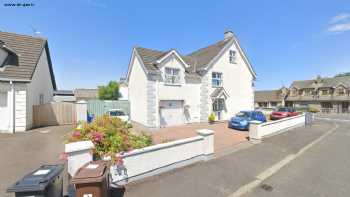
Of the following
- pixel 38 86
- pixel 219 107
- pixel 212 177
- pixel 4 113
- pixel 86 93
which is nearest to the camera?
pixel 212 177

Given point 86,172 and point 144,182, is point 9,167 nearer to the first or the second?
point 86,172

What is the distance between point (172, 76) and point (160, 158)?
995 cm

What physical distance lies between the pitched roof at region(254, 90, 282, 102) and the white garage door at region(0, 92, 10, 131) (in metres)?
57.2

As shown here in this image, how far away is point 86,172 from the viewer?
3322mm

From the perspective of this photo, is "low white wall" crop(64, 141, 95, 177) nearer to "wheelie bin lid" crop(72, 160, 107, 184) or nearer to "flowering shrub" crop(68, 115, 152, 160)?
"wheelie bin lid" crop(72, 160, 107, 184)

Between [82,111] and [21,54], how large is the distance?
19.6 ft

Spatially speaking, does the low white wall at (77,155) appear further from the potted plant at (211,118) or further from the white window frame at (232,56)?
the white window frame at (232,56)

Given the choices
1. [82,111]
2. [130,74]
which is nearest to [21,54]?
[82,111]

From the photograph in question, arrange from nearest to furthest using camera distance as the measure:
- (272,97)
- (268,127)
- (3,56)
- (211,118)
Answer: (268,127) < (3,56) < (211,118) < (272,97)

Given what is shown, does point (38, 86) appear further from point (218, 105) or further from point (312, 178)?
point (312, 178)

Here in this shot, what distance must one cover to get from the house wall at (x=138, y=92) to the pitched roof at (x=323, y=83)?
160 feet

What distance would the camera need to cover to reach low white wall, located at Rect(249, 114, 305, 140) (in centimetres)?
959

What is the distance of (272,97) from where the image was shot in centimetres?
5044

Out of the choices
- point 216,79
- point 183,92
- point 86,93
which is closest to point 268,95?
point 216,79
